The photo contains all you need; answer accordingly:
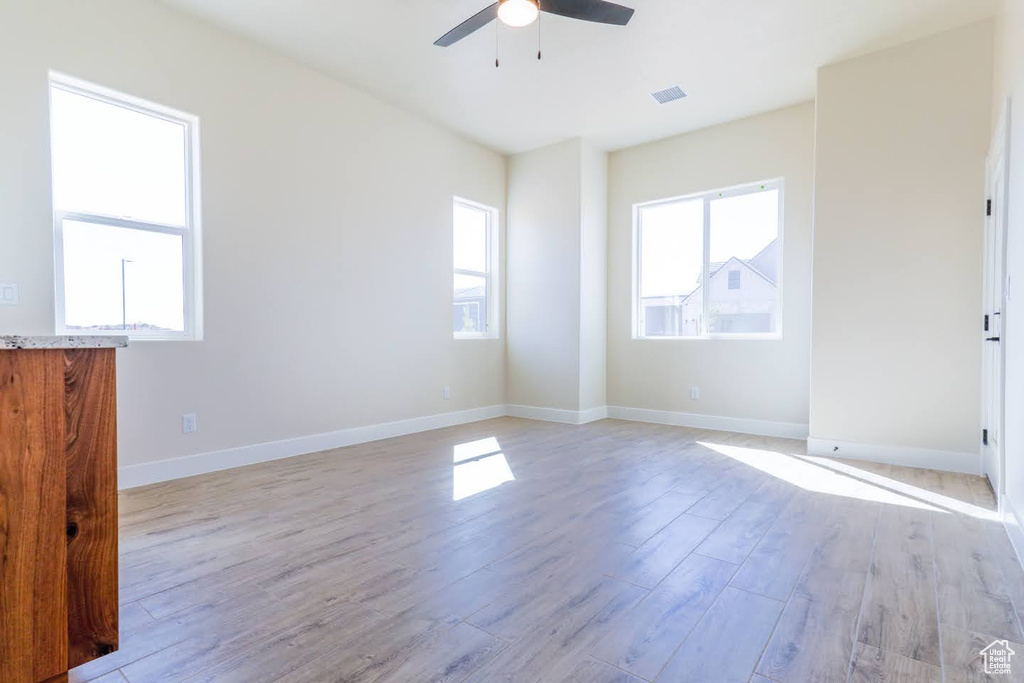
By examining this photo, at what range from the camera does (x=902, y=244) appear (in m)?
3.69

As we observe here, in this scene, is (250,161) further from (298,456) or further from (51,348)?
(51,348)

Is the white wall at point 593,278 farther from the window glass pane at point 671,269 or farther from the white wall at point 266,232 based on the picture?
the window glass pane at point 671,269

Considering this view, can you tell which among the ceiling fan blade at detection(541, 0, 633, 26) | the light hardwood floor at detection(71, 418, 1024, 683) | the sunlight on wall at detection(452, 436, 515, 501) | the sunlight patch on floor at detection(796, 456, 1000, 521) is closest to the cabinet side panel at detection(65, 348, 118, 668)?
the light hardwood floor at detection(71, 418, 1024, 683)

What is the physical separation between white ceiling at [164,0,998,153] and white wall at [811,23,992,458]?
30 centimetres

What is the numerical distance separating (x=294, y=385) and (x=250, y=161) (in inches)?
67.2

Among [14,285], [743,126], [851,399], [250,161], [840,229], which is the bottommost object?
[851,399]

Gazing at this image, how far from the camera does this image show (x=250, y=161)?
3.70 metres

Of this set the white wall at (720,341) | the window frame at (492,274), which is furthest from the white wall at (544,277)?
the white wall at (720,341)

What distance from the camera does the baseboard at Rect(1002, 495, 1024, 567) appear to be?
2.06 metres

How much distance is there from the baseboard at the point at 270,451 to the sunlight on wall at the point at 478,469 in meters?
0.79

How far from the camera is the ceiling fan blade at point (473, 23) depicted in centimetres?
274

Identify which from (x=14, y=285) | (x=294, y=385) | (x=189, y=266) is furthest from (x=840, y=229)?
(x=14, y=285)

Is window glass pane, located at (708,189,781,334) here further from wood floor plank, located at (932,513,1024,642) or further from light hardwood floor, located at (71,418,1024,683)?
wood floor plank, located at (932,513,1024,642)

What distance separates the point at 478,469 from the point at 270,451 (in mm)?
1623
